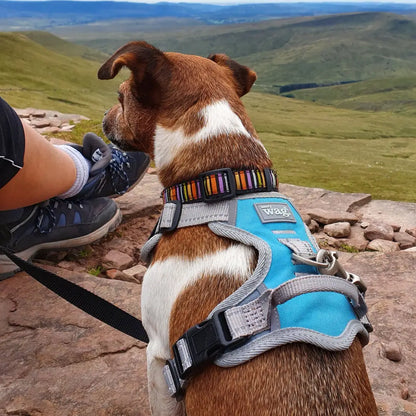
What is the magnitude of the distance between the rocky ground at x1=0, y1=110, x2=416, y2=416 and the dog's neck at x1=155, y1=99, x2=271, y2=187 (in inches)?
65.0

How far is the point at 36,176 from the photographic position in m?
4.46

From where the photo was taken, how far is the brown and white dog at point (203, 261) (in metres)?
2.12

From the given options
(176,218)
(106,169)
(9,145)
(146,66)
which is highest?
(146,66)

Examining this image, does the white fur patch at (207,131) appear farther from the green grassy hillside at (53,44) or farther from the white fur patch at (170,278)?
the green grassy hillside at (53,44)

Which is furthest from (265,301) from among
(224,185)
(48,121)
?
(48,121)

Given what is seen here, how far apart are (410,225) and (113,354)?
19.4ft

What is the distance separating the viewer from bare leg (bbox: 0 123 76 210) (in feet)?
A: 14.1

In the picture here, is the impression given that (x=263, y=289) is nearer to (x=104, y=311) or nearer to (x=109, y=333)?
(x=104, y=311)

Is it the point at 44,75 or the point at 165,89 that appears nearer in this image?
the point at 165,89

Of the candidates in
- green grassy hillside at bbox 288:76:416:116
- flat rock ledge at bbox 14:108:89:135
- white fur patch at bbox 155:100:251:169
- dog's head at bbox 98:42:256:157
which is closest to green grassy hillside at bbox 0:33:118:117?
flat rock ledge at bbox 14:108:89:135

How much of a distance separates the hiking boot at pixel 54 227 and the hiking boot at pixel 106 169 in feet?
0.53

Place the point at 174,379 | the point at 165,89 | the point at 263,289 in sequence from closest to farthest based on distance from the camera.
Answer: the point at 263,289
the point at 174,379
the point at 165,89

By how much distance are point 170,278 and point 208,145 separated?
36.6 inches

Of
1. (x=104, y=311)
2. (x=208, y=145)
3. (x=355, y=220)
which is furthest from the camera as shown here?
(x=355, y=220)
